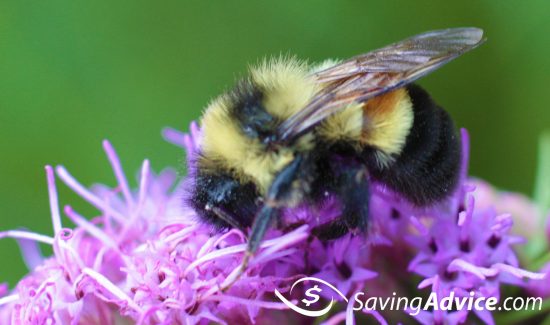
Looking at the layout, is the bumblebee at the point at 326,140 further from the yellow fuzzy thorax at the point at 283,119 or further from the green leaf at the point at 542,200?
the green leaf at the point at 542,200

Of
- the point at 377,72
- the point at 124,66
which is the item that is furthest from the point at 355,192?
the point at 124,66

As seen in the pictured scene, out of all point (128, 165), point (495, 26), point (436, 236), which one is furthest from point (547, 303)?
point (128, 165)

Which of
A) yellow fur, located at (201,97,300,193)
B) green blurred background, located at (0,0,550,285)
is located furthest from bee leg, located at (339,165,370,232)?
green blurred background, located at (0,0,550,285)

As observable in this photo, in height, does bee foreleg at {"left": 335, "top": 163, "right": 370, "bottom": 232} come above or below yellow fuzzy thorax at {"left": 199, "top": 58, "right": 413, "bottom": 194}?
below

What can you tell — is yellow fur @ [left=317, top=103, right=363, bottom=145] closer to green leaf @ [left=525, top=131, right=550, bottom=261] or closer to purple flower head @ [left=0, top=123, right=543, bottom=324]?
purple flower head @ [left=0, top=123, right=543, bottom=324]

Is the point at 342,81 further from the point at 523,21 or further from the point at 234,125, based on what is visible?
the point at 523,21

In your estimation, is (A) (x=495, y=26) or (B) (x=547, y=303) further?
(A) (x=495, y=26)
